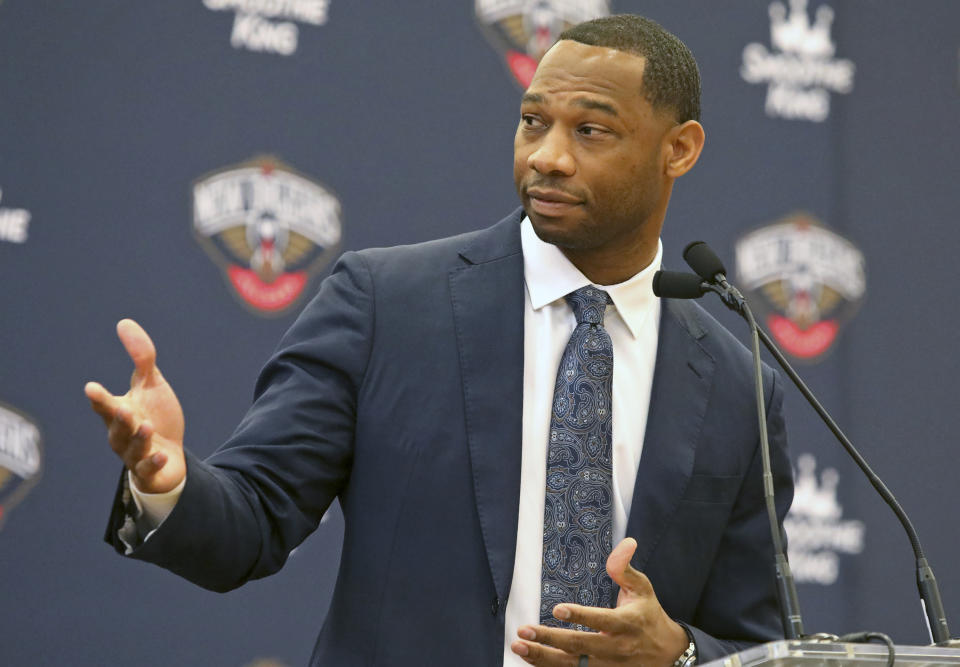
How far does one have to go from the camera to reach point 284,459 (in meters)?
1.71

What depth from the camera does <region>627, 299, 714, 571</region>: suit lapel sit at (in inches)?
72.1

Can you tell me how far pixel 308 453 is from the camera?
174 centimetres

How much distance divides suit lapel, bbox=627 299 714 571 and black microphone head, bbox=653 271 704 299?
29 cm

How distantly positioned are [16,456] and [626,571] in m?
1.67

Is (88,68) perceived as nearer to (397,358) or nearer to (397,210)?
(397,210)

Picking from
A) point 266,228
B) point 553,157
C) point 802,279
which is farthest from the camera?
point 802,279

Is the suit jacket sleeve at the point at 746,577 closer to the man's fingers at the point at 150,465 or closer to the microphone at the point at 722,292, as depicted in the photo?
the microphone at the point at 722,292

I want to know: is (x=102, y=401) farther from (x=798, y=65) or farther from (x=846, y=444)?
(x=798, y=65)

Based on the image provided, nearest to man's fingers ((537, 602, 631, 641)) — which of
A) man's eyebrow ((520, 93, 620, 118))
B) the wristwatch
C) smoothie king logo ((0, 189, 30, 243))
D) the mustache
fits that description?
the wristwatch

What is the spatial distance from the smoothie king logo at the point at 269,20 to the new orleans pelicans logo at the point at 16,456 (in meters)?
0.99

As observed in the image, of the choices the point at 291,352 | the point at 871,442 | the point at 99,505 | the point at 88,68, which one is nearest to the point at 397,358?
the point at 291,352

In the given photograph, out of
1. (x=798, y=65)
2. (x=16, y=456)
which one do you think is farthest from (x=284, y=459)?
(x=798, y=65)

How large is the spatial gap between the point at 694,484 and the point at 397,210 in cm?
153

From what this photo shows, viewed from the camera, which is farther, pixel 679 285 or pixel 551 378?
pixel 551 378
